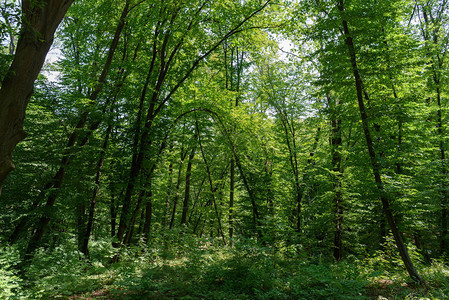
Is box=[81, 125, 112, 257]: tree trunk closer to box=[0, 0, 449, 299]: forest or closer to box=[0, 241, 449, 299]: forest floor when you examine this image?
box=[0, 0, 449, 299]: forest

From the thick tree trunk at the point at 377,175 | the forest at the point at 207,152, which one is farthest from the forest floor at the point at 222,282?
the thick tree trunk at the point at 377,175

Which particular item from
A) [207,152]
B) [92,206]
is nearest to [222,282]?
[92,206]

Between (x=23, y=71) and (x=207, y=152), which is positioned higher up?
(x=207, y=152)

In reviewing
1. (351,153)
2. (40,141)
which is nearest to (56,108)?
(40,141)

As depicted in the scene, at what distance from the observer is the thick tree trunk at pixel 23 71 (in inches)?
116

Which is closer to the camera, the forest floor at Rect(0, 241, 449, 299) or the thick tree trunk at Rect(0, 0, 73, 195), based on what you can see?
the thick tree trunk at Rect(0, 0, 73, 195)

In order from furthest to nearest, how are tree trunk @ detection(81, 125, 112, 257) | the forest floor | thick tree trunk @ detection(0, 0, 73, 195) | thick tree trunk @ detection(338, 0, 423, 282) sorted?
tree trunk @ detection(81, 125, 112, 257)
thick tree trunk @ detection(338, 0, 423, 282)
the forest floor
thick tree trunk @ detection(0, 0, 73, 195)

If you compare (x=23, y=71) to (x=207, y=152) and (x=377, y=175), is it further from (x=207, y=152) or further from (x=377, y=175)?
(x=207, y=152)

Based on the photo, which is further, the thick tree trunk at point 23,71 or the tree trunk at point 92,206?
the tree trunk at point 92,206

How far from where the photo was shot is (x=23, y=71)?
10.0 ft

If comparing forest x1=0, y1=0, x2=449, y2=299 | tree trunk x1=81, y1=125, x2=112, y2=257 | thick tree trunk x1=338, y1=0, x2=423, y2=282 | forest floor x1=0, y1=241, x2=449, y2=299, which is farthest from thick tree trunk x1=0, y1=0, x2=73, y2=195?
thick tree trunk x1=338, y1=0, x2=423, y2=282

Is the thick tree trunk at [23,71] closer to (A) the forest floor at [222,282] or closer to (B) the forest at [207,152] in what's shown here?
(B) the forest at [207,152]

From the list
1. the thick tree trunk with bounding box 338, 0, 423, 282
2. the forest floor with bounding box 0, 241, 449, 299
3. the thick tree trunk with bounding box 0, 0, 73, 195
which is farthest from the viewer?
the thick tree trunk with bounding box 338, 0, 423, 282

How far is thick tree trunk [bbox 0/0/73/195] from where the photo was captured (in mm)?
2959
